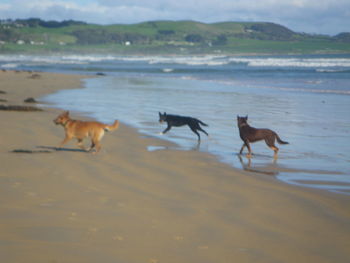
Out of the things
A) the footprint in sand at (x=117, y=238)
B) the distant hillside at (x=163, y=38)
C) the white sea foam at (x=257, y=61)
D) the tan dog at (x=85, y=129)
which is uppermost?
the distant hillside at (x=163, y=38)

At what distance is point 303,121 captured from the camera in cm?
1397

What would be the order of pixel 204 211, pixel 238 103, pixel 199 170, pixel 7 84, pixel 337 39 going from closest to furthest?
pixel 204 211 < pixel 199 170 < pixel 238 103 < pixel 7 84 < pixel 337 39

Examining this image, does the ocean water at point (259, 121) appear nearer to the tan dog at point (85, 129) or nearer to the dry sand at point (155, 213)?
the dry sand at point (155, 213)

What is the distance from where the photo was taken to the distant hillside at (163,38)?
113 metres

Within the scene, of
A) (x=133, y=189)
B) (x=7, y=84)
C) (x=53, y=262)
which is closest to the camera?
(x=53, y=262)

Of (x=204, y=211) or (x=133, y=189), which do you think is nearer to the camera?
(x=204, y=211)

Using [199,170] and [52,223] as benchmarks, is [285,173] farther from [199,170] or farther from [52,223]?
[52,223]

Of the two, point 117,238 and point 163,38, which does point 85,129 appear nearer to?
point 117,238

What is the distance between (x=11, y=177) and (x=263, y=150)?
522cm

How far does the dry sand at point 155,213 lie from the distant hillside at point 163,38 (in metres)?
98.2

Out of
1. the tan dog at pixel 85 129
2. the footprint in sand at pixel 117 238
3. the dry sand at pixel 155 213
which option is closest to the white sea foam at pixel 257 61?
the tan dog at pixel 85 129

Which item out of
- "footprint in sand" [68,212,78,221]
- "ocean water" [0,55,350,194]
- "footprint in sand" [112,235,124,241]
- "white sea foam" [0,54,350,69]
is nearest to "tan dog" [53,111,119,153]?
"ocean water" [0,55,350,194]


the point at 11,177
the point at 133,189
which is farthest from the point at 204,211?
the point at 11,177

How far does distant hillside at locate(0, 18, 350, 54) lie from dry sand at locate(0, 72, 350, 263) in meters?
98.2
